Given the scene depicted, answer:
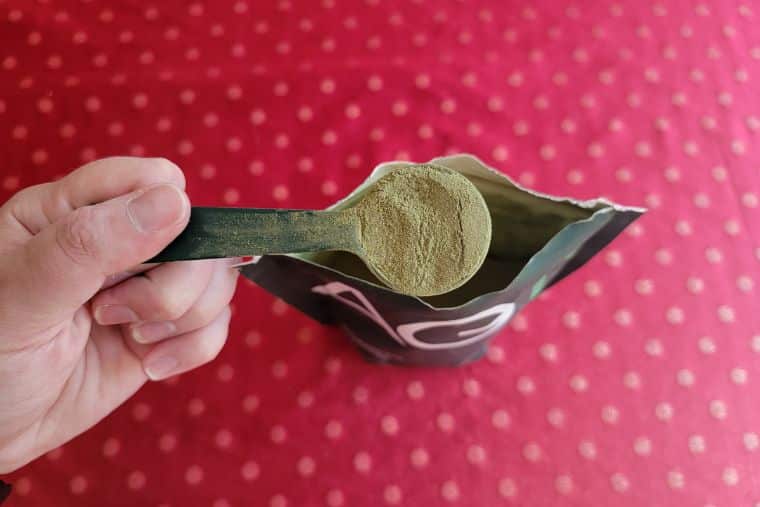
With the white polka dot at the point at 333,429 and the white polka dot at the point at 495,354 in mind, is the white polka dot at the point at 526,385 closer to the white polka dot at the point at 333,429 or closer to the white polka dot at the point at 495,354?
the white polka dot at the point at 495,354

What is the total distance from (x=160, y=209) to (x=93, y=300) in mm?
126

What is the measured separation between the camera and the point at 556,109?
0.53m

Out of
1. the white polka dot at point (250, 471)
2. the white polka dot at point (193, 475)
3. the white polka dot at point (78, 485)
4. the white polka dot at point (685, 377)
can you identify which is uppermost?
the white polka dot at point (685, 377)

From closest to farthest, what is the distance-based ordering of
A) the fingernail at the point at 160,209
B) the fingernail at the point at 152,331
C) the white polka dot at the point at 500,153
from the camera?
the fingernail at the point at 160,209 → the fingernail at the point at 152,331 → the white polka dot at the point at 500,153

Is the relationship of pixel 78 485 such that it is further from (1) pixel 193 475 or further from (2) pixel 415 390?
(2) pixel 415 390

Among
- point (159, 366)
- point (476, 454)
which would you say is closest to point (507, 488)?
point (476, 454)

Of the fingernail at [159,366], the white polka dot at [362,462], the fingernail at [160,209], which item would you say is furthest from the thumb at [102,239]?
the white polka dot at [362,462]

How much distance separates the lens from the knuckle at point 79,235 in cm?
29

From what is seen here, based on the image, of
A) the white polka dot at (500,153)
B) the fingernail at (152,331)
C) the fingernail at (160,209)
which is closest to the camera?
the fingernail at (160,209)

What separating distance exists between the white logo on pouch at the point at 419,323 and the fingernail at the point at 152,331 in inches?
4.0

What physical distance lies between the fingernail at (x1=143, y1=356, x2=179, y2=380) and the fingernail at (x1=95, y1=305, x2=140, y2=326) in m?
0.04

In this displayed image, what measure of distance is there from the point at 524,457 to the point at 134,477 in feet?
0.89

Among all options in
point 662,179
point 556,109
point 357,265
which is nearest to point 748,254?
point 662,179

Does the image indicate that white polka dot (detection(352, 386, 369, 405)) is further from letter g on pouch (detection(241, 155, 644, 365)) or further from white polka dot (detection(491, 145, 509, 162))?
white polka dot (detection(491, 145, 509, 162))
